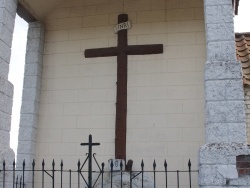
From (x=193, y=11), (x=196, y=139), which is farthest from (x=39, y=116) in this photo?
(x=193, y=11)

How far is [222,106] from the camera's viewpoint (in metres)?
4.29

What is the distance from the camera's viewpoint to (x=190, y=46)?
6293mm

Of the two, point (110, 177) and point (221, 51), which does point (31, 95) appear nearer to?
point (110, 177)

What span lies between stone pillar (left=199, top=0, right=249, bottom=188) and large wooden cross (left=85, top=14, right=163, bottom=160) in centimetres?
184

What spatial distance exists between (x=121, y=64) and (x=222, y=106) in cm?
245

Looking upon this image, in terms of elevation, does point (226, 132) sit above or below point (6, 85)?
below

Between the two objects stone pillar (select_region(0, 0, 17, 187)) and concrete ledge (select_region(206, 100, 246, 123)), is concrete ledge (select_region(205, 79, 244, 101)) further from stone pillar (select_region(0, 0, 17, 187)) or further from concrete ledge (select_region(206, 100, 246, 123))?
stone pillar (select_region(0, 0, 17, 187))

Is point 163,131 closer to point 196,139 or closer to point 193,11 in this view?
point 196,139

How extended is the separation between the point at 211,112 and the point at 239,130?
348 millimetres

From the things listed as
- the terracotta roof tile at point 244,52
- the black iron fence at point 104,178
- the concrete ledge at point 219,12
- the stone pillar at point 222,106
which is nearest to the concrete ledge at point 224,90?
the stone pillar at point 222,106

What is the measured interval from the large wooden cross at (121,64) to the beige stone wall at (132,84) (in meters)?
0.09

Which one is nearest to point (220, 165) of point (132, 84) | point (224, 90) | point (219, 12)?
point (224, 90)

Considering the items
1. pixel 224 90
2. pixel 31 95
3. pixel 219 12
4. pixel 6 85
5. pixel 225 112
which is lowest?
pixel 225 112

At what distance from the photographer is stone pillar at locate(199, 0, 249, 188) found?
407 centimetres
